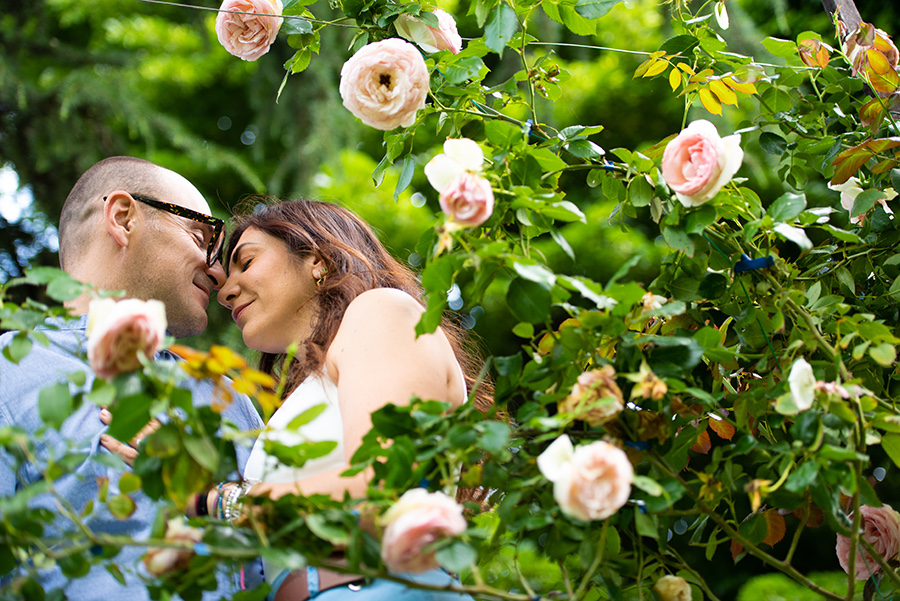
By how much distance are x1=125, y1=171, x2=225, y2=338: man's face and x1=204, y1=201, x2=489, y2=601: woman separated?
0.49 ft

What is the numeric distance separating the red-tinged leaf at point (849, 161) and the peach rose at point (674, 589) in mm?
743

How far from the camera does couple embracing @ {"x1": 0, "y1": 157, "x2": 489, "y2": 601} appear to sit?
1145 millimetres

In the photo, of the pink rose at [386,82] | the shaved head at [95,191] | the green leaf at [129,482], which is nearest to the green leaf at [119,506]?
the green leaf at [129,482]

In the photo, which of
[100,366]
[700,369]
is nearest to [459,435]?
[100,366]

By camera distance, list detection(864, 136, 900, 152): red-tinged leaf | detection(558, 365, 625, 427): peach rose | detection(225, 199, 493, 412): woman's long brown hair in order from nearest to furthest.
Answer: detection(558, 365, 625, 427): peach rose
detection(864, 136, 900, 152): red-tinged leaf
detection(225, 199, 493, 412): woman's long brown hair

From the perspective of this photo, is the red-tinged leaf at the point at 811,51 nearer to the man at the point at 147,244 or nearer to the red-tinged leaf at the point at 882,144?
the red-tinged leaf at the point at 882,144

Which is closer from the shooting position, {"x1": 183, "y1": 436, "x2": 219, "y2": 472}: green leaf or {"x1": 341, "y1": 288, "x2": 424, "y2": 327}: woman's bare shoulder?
{"x1": 183, "y1": 436, "x2": 219, "y2": 472}: green leaf

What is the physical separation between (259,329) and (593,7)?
3.15ft

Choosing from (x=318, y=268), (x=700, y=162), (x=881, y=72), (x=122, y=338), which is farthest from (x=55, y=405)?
(x=881, y=72)

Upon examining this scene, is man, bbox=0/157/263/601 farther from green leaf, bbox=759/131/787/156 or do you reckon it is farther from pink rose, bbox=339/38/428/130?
green leaf, bbox=759/131/787/156

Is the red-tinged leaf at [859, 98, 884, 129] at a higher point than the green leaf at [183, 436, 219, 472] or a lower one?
higher

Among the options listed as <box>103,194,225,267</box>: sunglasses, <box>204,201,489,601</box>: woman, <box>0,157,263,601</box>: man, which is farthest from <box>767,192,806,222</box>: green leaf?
<box>103,194,225,267</box>: sunglasses

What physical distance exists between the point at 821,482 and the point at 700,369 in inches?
11.2

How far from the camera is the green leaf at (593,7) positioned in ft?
3.84
